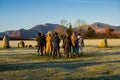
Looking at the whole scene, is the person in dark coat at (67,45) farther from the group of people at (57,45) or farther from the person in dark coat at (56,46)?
the person in dark coat at (56,46)

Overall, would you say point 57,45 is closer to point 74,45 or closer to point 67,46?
point 67,46

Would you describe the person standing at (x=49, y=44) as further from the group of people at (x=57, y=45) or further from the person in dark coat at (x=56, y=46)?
the person in dark coat at (x=56, y=46)

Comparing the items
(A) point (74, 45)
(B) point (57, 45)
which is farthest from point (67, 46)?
(A) point (74, 45)

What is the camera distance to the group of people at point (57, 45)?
29453 millimetres

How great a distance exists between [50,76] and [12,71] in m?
2.97

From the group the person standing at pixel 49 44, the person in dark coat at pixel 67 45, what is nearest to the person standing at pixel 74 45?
the person in dark coat at pixel 67 45

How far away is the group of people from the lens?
29453 millimetres

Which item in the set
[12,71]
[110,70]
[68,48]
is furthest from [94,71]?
[68,48]

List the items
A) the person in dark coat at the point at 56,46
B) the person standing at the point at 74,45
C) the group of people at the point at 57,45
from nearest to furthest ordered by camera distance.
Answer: the person in dark coat at the point at 56,46 → the group of people at the point at 57,45 → the person standing at the point at 74,45

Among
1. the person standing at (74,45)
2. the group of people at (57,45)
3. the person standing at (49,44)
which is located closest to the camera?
the group of people at (57,45)

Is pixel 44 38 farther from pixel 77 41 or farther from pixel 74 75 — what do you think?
pixel 74 75

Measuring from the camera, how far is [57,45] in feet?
96.7

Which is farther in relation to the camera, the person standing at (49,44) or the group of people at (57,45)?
the person standing at (49,44)

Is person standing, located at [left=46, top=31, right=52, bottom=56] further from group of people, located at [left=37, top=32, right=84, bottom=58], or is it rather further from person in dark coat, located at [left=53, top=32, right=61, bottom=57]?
person in dark coat, located at [left=53, top=32, right=61, bottom=57]
